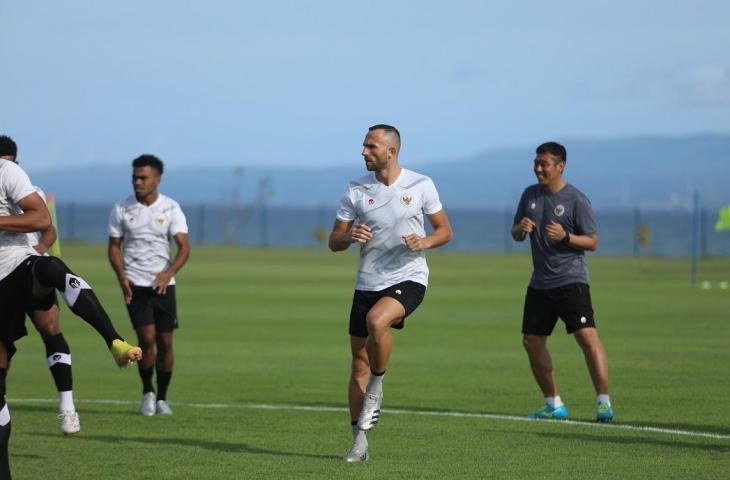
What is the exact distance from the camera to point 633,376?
1803cm

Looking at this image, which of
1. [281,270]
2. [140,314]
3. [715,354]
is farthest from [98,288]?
[140,314]

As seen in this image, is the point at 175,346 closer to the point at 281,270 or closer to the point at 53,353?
the point at 53,353

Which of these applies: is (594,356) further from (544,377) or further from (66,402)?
(66,402)

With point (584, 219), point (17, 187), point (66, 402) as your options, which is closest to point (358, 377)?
point (66, 402)

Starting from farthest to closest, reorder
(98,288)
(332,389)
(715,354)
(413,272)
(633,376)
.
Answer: (98,288)
(715,354)
(633,376)
(332,389)
(413,272)

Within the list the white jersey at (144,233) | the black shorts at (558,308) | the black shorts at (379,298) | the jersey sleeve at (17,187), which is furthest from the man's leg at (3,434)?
the black shorts at (558,308)

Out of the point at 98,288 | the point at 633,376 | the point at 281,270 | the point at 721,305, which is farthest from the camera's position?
the point at 281,270

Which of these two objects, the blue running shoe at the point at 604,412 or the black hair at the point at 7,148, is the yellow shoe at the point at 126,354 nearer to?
the black hair at the point at 7,148

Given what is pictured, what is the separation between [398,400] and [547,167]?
2.97 meters

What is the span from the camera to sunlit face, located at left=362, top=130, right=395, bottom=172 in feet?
37.1

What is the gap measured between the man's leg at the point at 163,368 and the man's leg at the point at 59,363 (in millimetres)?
2280

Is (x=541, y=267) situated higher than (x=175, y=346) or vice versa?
(x=541, y=267)

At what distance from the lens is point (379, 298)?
37.8 feet

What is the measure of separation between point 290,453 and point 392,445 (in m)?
0.89
